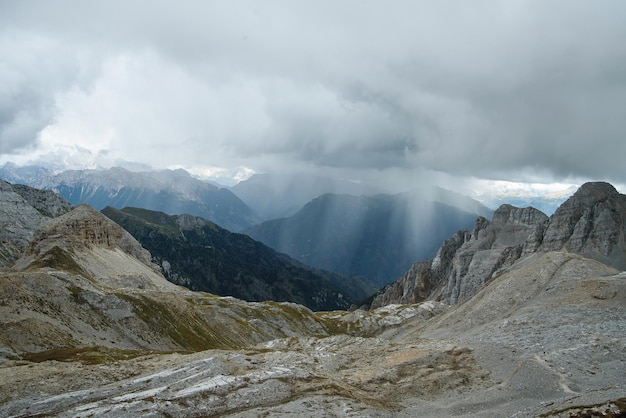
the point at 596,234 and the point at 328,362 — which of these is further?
the point at 596,234

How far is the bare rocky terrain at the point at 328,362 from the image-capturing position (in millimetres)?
45188

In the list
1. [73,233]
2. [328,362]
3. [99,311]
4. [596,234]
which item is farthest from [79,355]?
[596,234]

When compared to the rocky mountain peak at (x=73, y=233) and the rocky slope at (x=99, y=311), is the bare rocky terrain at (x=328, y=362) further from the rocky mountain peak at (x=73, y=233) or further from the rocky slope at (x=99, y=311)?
the rocky mountain peak at (x=73, y=233)

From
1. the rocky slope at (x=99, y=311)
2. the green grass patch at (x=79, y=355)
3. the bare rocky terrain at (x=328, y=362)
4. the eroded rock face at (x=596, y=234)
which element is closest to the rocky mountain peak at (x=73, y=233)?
the rocky slope at (x=99, y=311)

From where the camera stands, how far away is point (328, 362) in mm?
68312

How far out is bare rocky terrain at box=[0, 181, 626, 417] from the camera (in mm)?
45188

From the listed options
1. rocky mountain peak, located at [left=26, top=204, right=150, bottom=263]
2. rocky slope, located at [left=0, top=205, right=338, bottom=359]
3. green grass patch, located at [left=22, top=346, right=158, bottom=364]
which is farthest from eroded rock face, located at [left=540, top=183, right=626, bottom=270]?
rocky mountain peak, located at [left=26, top=204, right=150, bottom=263]

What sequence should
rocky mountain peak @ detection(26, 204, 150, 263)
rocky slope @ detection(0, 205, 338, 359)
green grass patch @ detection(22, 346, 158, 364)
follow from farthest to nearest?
rocky mountain peak @ detection(26, 204, 150, 263) → rocky slope @ detection(0, 205, 338, 359) → green grass patch @ detection(22, 346, 158, 364)

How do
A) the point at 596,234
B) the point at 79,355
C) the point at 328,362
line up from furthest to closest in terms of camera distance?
the point at 596,234, the point at 79,355, the point at 328,362

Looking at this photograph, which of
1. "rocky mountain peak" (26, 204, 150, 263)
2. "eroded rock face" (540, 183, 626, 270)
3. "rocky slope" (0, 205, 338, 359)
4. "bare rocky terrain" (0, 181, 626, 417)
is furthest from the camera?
"eroded rock face" (540, 183, 626, 270)

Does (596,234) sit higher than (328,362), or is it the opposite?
(596,234)

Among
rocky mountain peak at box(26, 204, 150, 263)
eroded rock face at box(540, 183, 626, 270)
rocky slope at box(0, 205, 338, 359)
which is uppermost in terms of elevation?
eroded rock face at box(540, 183, 626, 270)

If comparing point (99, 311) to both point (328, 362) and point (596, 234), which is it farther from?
point (596, 234)

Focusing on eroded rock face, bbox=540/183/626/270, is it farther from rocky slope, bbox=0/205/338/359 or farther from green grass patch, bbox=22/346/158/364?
green grass patch, bbox=22/346/158/364
